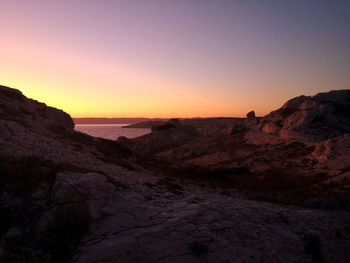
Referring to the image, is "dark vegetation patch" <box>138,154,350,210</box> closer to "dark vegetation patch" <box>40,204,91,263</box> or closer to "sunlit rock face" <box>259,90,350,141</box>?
"dark vegetation patch" <box>40,204,91,263</box>

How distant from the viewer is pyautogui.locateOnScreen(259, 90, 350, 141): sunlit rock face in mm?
66188

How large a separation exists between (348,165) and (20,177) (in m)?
38.2

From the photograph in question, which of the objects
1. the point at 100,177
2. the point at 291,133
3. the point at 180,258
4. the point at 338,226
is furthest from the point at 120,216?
the point at 291,133

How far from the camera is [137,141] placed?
321ft

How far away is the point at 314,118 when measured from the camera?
6888 centimetres

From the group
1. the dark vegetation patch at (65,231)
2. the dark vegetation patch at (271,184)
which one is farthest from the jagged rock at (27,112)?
the dark vegetation patch at (65,231)

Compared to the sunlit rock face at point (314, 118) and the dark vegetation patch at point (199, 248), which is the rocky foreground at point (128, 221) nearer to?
the dark vegetation patch at point (199, 248)

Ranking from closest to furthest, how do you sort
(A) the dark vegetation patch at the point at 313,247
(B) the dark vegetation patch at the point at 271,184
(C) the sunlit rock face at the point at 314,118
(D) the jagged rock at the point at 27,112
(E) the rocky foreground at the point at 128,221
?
(E) the rocky foreground at the point at 128,221 < (A) the dark vegetation patch at the point at 313,247 < (B) the dark vegetation patch at the point at 271,184 < (D) the jagged rock at the point at 27,112 < (C) the sunlit rock face at the point at 314,118

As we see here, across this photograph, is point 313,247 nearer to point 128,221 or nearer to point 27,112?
point 128,221

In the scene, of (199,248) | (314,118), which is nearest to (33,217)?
(199,248)

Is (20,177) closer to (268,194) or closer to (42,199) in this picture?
(42,199)

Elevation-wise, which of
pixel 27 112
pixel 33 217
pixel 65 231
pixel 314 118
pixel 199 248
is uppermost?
pixel 27 112

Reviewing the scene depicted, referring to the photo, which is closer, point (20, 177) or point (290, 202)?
point (20, 177)

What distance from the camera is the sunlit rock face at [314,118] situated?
6619 cm
